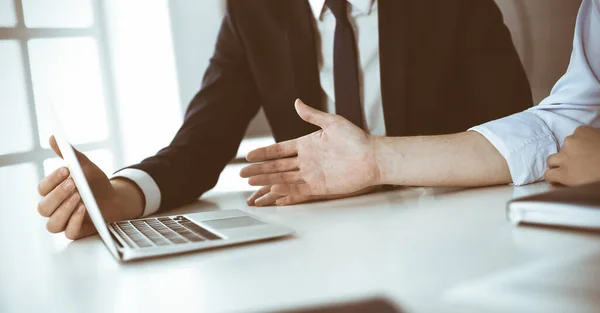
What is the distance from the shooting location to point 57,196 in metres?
0.95

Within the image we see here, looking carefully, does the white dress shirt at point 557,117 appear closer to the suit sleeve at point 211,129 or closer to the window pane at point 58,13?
the suit sleeve at point 211,129

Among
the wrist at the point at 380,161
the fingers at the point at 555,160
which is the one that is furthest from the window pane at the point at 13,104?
the fingers at the point at 555,160

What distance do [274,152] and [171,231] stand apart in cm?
29

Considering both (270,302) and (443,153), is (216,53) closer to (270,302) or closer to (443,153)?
(443,153)

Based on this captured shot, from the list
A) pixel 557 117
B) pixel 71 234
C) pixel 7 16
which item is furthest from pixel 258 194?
pixel 7 16

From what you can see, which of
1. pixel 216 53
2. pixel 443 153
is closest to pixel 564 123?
pixel 443 153

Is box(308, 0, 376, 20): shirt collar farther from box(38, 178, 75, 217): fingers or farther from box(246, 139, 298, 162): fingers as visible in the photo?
box(38, 178, 75, 217): fingers

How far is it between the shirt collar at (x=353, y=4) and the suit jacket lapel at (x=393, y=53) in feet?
0.14

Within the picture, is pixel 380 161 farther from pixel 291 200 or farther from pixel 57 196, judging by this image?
pixel 57 196

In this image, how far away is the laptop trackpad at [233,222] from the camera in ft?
2.74

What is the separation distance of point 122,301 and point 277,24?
1170 mm

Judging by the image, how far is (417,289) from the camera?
517 mm

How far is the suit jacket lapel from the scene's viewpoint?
154 cm

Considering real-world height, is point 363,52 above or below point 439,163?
above
